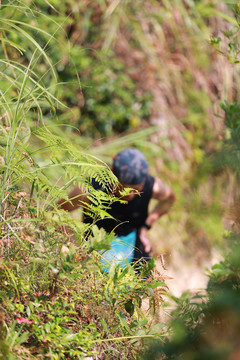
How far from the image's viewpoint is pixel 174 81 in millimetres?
6508

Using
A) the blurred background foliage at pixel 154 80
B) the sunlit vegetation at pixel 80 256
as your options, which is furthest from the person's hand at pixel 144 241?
the blurred background foliage at pixel 154 80

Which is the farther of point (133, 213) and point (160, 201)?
point (160, 201)

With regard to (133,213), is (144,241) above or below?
below

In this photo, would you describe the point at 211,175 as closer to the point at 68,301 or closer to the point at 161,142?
the point at 68,301

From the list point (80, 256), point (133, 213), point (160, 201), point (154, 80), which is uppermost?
point (80, 256)

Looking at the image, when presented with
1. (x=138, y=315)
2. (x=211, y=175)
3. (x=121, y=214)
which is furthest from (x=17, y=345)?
(x=121, y=214)

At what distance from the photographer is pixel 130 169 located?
289 centimetres

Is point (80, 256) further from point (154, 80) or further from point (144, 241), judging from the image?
point (154, 80)

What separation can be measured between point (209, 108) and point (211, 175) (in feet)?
18.1

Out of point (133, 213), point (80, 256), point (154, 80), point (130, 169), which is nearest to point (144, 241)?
point (133, 213)

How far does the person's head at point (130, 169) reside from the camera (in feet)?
9.36

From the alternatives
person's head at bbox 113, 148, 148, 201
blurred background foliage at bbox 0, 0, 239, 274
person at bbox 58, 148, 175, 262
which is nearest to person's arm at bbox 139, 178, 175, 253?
person at bbox 58, 148, 175, 262

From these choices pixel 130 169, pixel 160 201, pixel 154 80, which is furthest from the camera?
pixel 154 80

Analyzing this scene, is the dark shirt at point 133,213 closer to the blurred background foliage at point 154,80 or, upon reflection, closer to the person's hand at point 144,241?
the person's hand at point 144,241
